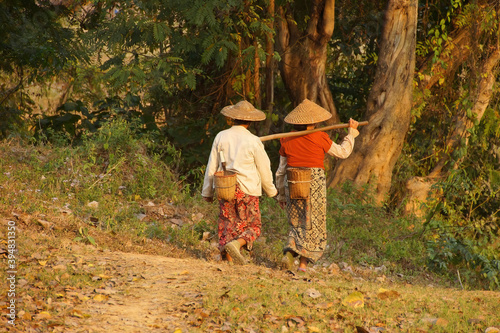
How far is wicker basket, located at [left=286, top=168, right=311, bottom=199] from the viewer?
616cm

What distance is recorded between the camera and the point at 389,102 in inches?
398

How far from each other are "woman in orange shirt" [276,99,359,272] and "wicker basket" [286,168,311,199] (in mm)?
149

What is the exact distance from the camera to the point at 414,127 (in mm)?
11789

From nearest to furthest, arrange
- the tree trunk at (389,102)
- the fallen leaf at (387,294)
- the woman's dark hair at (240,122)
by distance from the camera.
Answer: the fallen leaf at (387,294), the woman's dark hair at (240,122), the tree trunk at (389,102)

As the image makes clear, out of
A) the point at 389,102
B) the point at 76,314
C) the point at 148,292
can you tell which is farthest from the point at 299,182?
the point at 389,102

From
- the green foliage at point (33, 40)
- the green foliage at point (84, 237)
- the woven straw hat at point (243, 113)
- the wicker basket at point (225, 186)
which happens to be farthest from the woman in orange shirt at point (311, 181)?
the green foliage at point (33, 40)

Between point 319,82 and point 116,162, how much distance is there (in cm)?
398

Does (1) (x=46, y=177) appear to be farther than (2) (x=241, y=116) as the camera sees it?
Yes

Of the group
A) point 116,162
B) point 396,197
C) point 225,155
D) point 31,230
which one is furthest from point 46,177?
point 396,197

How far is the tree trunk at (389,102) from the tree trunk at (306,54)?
96 centimetres

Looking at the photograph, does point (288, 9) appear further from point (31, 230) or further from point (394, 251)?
point (31, 230)

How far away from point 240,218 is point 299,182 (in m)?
0.76

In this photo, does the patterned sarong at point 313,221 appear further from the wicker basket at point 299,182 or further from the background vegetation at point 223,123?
the background vegetation at point 223,123

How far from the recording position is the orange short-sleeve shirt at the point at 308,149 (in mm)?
6320
